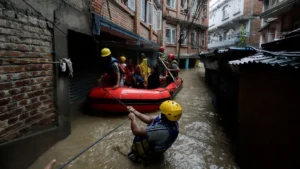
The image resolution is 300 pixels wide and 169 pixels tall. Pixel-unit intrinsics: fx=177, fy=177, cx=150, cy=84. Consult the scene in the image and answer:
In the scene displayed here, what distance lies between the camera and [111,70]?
4793mm

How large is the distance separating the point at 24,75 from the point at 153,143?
2.01 m

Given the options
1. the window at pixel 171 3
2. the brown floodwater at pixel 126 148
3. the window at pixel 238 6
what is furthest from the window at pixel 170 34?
the brown floodwater at pixel 126 148

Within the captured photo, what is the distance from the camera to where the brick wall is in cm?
213

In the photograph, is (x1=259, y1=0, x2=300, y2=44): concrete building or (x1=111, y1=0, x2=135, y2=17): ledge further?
(x1=259, y1=0, x2=300, y2=44): concrete building

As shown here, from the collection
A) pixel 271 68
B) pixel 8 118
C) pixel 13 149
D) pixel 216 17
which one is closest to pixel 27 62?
pixel 8 118

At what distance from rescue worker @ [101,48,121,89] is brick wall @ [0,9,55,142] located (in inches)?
70.0

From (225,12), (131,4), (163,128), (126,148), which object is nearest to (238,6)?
(225,12)

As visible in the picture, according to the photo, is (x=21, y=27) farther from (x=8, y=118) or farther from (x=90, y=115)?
(x=90, y=115)

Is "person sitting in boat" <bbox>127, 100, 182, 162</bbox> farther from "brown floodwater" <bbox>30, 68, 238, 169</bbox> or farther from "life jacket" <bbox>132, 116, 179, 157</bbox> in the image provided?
"brown floodwater" <bbox>30, 68, 238, 169</bbox>

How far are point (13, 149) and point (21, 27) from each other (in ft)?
5.21

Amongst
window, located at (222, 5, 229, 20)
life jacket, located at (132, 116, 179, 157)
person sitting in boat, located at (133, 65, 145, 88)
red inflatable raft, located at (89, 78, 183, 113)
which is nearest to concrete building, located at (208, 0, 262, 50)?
window, located at (222, 5, 229, 20)

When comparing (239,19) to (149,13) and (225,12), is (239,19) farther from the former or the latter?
(149,13)

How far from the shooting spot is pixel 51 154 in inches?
112

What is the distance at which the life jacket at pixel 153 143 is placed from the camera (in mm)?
2457
